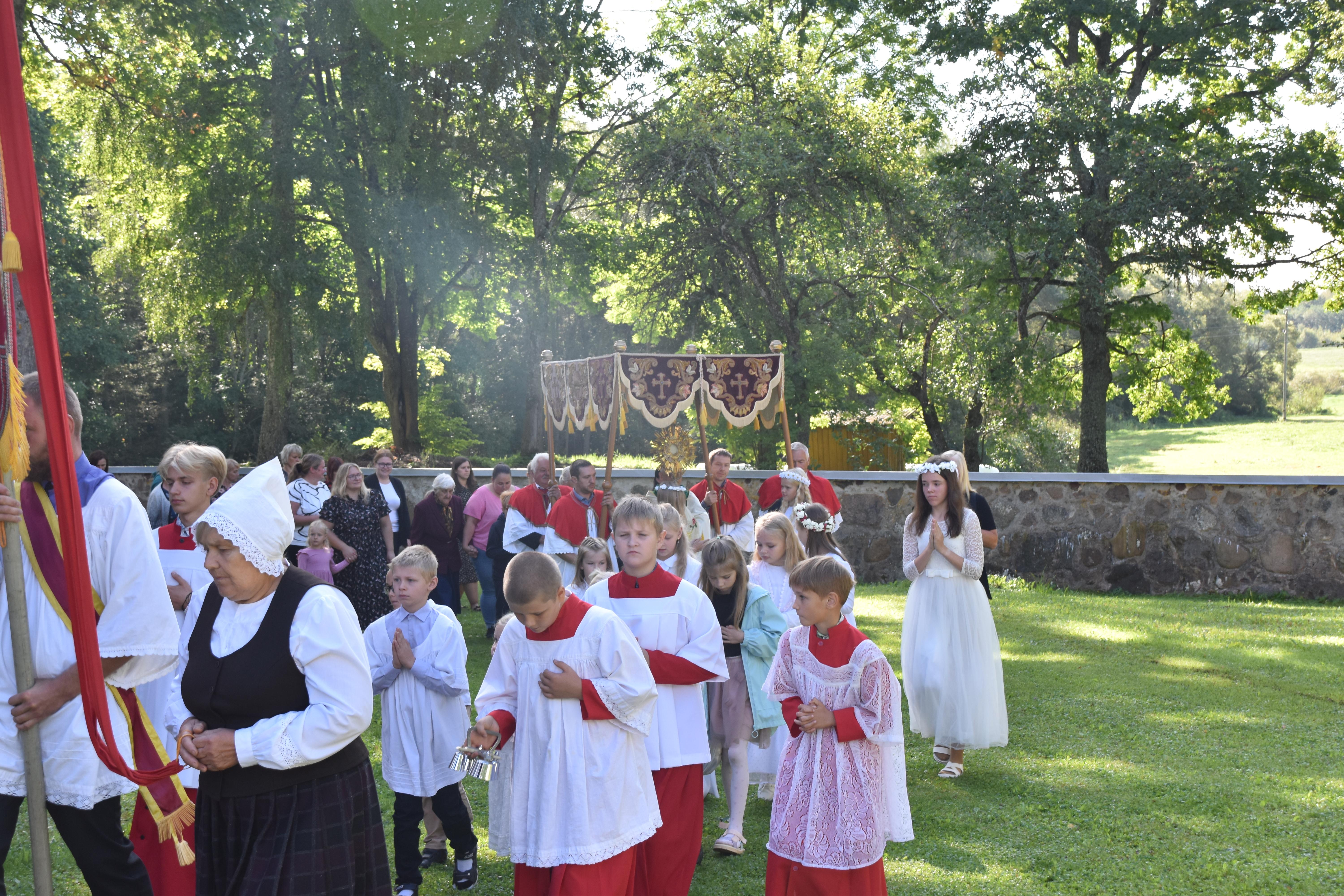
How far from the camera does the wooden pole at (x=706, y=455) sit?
34.2 feet

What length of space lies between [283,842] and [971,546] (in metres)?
4.83

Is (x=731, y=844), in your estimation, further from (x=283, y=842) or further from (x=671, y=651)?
(x=283, y=842)

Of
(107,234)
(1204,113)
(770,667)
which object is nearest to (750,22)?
(1204,113)

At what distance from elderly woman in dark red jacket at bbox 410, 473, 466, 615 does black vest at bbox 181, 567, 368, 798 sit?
7785 millimetres

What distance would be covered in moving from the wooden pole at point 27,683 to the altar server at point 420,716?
5.96 feet

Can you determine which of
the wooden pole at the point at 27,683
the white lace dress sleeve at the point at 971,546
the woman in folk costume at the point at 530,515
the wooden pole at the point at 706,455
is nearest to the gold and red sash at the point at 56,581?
the wooden pole at the point at 27,683

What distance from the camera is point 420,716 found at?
4941 mm

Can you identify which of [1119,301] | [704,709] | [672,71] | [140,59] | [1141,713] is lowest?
[1141,713]

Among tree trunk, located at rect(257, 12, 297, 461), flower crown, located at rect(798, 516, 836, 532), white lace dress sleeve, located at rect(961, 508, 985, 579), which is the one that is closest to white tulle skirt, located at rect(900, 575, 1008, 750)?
white lace dress sleeve, located at rect(961, 508, 985, 579)

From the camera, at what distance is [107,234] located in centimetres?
2145

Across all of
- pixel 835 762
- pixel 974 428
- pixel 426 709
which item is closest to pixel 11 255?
pixel 426 709

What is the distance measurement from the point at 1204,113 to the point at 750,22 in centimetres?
933

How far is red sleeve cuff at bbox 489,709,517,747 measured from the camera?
A: 382 centimetres

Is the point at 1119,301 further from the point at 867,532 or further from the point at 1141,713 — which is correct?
the point at 1141,713
